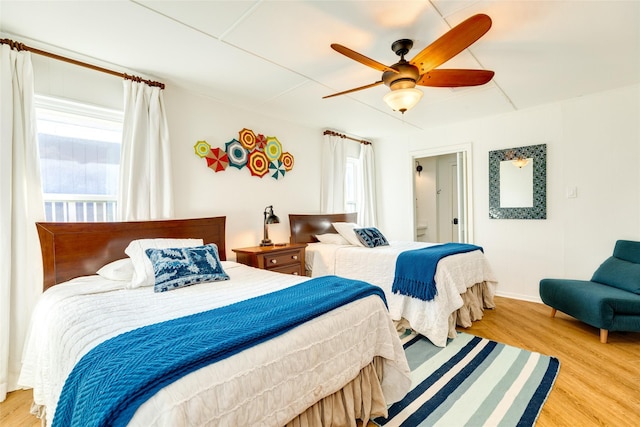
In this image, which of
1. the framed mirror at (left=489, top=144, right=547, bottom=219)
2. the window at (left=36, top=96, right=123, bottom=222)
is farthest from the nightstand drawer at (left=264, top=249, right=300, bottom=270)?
the framed mirror at (left=489, top=144, right=547, bottom=219)

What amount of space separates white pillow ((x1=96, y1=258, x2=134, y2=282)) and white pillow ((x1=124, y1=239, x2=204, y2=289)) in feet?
0.19

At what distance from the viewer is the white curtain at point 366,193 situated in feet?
16.5

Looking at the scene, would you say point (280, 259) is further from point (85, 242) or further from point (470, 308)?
point (470, 308)

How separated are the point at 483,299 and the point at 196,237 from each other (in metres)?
3.24

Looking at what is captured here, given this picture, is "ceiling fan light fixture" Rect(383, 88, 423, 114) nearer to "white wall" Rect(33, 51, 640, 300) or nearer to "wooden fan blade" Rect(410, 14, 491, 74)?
"wooden fan blade" Rect(410, 14, 491, 74)

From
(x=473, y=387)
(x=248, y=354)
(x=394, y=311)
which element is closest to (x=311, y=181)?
(x=394, y=311)

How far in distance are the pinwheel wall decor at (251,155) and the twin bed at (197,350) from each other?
1.29m

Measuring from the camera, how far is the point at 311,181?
4309 millimetres

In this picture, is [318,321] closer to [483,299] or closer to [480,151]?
[483,299]

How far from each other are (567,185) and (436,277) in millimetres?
2269

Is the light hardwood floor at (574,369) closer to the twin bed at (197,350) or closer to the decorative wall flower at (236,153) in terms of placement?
the twin bed at (197,350)

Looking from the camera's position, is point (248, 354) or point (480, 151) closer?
point (248, 354)

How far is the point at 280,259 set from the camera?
3.18 m

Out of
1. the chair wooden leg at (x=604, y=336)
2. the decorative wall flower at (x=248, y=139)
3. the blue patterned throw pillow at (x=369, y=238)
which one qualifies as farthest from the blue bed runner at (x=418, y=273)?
the decorative wall flower at (x=248, y=139)
